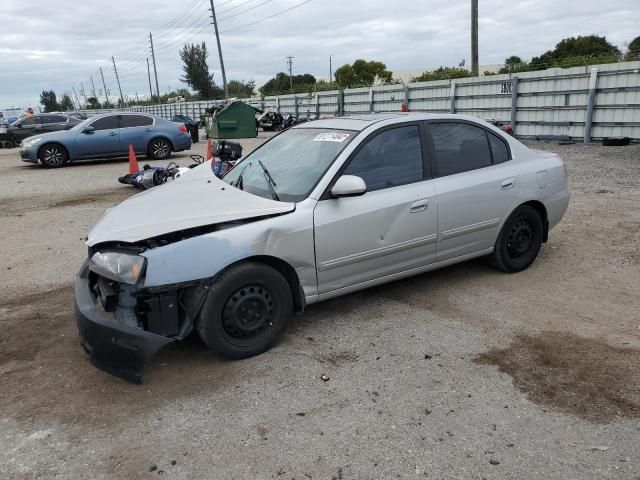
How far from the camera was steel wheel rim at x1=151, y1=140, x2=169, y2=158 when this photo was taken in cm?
1526

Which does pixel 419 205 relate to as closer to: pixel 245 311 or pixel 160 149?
pixel 245 311

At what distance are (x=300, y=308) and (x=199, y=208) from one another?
104 centimetres

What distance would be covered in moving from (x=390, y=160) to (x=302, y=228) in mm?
1049

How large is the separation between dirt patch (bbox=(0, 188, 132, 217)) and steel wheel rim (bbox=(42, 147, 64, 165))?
15.6 ft

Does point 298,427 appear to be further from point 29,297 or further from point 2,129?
point 2,129

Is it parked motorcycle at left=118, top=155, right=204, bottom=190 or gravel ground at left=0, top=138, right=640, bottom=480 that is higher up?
parked motorcycle at left=118, top=155, right=204, bottom=190

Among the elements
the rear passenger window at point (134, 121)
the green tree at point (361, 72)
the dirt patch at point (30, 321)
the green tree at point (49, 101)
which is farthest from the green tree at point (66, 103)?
the dirt patch at point (30, 321)

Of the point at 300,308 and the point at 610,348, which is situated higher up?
the point at 300,308

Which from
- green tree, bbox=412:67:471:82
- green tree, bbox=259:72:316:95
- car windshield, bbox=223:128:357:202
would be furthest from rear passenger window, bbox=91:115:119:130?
green tree, bbox=259:72:316:95

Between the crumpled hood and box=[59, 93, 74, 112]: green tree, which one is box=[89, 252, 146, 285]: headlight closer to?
the crumpled hood

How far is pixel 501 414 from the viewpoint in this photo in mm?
2816

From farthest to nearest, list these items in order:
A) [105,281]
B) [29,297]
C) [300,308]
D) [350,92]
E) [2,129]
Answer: [350,92] < [2,129] < [29,297] < [300,308] < [105,281]

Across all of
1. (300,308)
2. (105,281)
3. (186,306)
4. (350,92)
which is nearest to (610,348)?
(300,308)

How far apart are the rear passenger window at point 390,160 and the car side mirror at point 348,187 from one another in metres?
0.20
